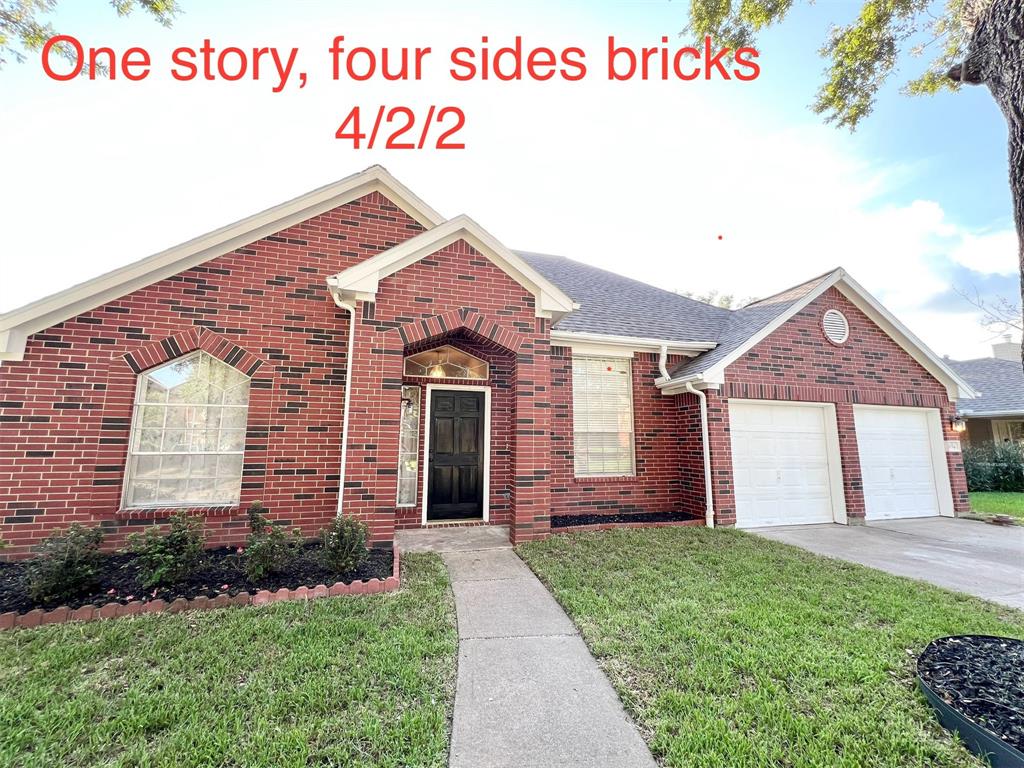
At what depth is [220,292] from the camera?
18.7 ft

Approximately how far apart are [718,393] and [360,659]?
6863 mm

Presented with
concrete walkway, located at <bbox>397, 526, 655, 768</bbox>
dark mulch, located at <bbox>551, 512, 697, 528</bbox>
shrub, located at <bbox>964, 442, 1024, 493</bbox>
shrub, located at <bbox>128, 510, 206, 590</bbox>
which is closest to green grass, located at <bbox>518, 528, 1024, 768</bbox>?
concrete walkway, located at <bbox>397, 526, 655, 768</bbox>

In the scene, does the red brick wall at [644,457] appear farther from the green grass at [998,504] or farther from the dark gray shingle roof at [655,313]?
the green grass at [998,504]

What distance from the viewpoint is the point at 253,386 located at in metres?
5.66

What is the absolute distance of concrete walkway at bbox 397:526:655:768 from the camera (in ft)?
6.89

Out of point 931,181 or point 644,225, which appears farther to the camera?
point 644,225

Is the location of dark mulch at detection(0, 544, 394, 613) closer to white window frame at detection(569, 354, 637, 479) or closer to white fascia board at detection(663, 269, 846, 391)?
white window frame at detection(569, 354, 637, 479)

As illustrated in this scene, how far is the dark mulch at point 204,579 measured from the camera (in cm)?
376

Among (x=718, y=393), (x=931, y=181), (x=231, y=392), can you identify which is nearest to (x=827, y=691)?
(x=718, y=393)

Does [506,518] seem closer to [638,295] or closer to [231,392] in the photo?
[231,392]

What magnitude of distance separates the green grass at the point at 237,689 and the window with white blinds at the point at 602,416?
4.64 meters

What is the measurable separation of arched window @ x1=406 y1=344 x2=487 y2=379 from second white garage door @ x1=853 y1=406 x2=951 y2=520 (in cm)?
779

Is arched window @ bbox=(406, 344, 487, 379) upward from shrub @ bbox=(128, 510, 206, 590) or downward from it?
upward

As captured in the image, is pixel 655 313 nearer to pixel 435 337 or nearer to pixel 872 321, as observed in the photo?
pixel 872 321
